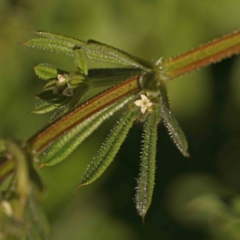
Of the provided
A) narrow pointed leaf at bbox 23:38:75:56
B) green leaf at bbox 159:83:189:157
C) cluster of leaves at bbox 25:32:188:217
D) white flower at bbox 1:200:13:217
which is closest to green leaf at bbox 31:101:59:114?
cluster of leaves at bbox 25:32:188:217

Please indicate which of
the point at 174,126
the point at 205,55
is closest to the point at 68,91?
the point at 174,126

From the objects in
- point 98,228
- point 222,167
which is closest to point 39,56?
point 98,228

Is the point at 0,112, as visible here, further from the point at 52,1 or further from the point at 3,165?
the point at 3,165

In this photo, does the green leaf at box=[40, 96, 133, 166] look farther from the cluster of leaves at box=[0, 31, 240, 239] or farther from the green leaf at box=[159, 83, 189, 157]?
the green leaf at box=[159, 83, 189, 157]

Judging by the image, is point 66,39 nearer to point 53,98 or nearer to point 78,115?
point 53,98

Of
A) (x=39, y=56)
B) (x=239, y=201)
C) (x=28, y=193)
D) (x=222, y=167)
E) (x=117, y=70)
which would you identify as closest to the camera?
(x=28, y=193)
